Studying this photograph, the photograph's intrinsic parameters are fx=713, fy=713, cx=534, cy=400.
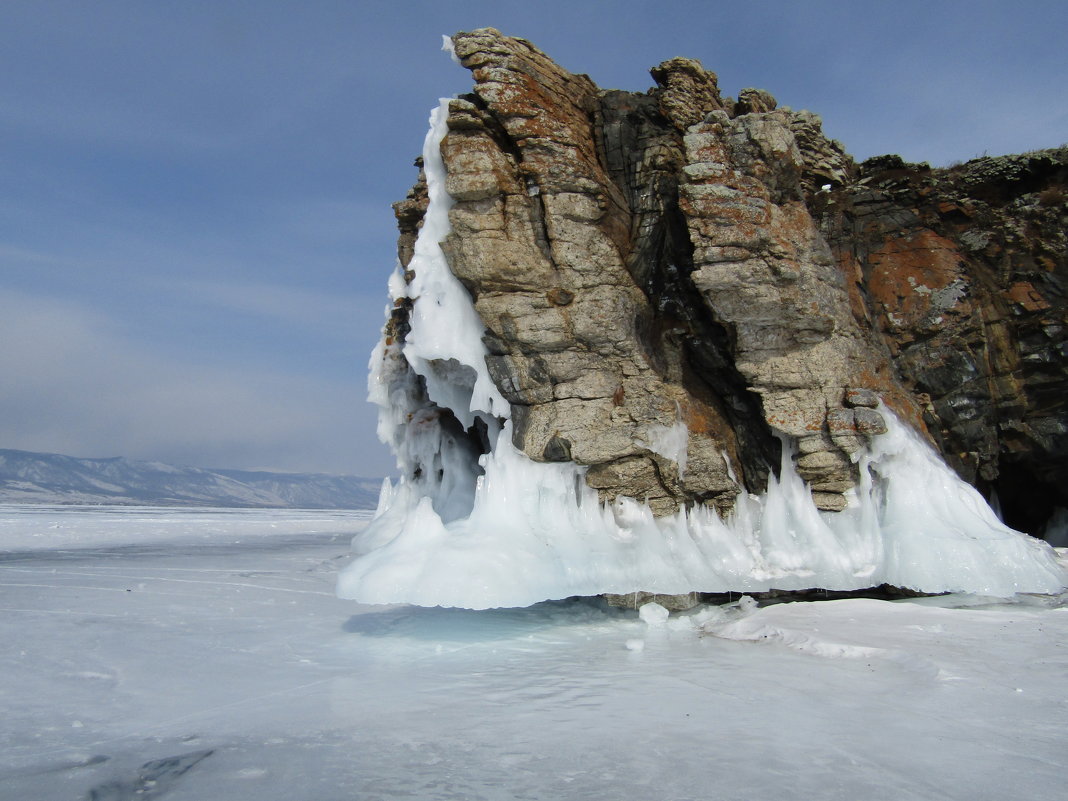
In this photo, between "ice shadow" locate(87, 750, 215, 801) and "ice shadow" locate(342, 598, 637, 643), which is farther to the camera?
"ice shadow" locate(342, 598, 637, 643)

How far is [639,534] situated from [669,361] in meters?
2.80

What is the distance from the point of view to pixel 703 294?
10.2 meters

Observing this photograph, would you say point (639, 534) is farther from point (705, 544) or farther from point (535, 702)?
point (535, 702)

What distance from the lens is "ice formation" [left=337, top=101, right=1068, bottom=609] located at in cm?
883

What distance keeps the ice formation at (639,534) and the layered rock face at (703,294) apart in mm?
295

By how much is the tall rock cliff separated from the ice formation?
3 cm

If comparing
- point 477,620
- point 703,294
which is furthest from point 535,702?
point 703,294

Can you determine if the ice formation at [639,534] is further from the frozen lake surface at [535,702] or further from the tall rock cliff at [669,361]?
the frozen lake surface at [535,702]

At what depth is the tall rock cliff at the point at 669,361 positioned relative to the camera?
962 centimetres

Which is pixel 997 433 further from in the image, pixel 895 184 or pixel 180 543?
pixel 180 543

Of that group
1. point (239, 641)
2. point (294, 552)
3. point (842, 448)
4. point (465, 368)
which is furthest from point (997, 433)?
point (294, 552)

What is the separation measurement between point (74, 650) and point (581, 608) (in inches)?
264

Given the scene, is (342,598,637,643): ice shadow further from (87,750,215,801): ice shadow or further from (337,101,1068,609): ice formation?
(87,750,215,801): ice shadow

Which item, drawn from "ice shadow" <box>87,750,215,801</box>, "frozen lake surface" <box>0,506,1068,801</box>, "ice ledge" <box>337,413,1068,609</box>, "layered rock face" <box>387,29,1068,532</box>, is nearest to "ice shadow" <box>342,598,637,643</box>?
"frozen lake surface" <box>0,506,1068,801</box>
